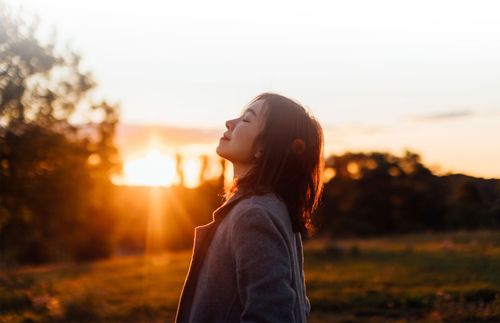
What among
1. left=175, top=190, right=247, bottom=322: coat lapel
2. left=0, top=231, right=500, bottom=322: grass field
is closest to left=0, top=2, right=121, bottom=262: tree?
left=0, top=231, right=500, bottom=322: grass field

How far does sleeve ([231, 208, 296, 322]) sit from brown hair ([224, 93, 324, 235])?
0.17 meters

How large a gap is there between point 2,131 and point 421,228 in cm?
2062

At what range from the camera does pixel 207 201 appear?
40812 millimetres

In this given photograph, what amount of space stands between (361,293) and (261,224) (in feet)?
28.4

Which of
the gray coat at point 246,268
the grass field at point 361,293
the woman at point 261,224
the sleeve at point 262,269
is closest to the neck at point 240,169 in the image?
the woman at point 261,224

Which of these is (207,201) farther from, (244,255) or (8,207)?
(244,255)

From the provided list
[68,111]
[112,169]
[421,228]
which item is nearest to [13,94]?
[68,111]

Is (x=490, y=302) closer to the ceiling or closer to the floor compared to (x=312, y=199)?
closer to the floor

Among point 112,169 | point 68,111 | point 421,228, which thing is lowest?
point 421,228

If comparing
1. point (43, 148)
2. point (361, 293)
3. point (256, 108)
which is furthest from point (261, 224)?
point (43, 148)

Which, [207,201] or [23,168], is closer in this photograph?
[23,168]

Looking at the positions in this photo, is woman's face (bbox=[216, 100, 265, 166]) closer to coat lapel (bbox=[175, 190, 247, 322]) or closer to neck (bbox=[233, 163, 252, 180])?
neck (bbox=[233, 163, 252, 180])

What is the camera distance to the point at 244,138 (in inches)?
93.4

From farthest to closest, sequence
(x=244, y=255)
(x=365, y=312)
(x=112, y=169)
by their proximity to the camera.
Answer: (x=112, y=169)
(x=365, y=312)
(x=244, y=255)
